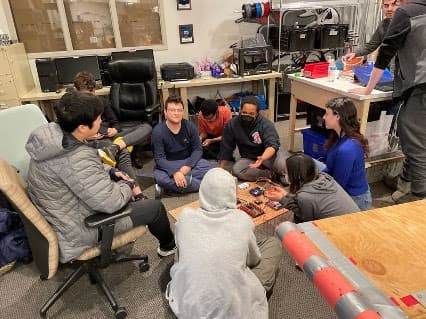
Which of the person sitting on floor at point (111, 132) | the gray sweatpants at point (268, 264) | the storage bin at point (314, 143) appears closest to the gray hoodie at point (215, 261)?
the gray sweatpants at point (268, 264)

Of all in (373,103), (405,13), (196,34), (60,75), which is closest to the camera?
(405,13)

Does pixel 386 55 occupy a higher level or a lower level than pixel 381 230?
higher

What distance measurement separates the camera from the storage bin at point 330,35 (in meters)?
4.15

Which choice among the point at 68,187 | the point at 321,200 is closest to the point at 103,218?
the point at 68,187

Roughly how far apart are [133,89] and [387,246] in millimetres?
3070

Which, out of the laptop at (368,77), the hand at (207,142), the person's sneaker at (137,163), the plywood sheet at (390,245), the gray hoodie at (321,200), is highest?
the laptop at (368,77)

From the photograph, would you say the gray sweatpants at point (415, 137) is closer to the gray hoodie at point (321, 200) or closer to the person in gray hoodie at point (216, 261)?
the gray hoodie at point (321, 200)

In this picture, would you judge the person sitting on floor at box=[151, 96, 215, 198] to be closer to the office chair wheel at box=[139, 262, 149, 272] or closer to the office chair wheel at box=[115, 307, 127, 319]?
the office chair wheel at box=[139, 262, 149, 272]

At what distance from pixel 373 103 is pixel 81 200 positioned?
2.34 m

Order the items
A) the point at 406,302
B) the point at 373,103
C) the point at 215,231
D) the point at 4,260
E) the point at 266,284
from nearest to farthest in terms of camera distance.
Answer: the point at 406,302
the point at 215,231
the point at 266,284
the point at 4,260
the point at 373,103

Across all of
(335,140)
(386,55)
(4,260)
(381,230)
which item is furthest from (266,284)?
(386,55)

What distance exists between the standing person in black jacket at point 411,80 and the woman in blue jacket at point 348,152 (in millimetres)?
581

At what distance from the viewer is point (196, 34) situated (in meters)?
4.34

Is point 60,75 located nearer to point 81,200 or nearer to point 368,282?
point 81,200
